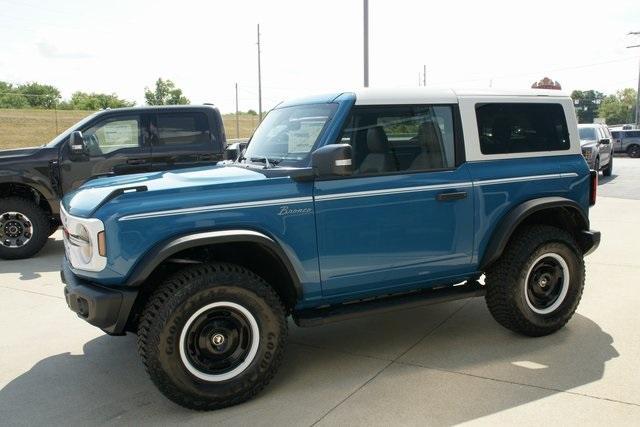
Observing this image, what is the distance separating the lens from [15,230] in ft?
25.8

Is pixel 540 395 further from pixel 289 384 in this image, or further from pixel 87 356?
pixel 87 356

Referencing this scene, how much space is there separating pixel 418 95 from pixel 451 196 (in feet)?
2.48

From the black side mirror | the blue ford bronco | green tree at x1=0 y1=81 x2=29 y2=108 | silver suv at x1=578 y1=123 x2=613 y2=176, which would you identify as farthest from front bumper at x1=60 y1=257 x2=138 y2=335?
green tree at x1=0 y1=81 x2=29 y2=108

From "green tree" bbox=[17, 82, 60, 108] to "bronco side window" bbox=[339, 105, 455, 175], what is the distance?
4459 cm

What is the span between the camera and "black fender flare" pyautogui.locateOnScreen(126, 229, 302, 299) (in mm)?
3293

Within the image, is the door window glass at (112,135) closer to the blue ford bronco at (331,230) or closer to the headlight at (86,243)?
the blue ford bronco at (331,230)

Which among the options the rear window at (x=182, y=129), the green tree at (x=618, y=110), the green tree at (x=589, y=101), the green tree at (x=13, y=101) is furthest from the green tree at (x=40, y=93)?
the green tree at (x=618, y=110)

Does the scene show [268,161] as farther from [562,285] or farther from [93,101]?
[93,101]

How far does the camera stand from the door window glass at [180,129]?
8.47 m

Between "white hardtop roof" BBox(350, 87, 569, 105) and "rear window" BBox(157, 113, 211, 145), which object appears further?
"rear window" BBox(157, 113, 211, 145)

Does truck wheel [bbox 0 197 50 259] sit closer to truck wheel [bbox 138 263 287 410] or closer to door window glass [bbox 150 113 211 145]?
door window glass [bbox 150 113 211 145]

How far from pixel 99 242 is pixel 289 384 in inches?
58.3

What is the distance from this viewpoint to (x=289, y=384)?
382 cm

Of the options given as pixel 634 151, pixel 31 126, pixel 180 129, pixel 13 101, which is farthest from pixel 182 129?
pixel 13 101
